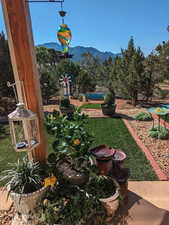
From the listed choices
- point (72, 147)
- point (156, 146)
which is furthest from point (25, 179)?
point (156, 146)

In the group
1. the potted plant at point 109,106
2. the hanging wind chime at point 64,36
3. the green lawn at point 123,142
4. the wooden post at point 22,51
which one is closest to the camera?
the wooden post at point 22,51

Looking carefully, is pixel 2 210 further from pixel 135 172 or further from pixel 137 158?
pixel 137 158

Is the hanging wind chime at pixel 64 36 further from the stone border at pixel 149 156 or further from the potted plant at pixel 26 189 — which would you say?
the stone border at pixel 149 156

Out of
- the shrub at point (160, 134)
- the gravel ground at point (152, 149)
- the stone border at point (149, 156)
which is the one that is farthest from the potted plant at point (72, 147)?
→ the shrub at point (160, 134)

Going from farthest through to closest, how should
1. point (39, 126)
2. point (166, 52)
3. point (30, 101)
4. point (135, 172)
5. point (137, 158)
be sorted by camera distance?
point (166, 52) → point (137, 158) → point (135, 172) → point (39, 126) → point (30, 101)

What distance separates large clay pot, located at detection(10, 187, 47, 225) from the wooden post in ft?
3.04

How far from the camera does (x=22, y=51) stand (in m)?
1.87

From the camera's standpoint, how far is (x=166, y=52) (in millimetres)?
8086

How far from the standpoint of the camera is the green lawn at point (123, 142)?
9.90 ft

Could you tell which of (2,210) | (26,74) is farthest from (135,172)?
(26,74)

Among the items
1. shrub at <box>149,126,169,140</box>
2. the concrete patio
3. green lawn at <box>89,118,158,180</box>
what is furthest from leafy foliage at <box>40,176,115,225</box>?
shrub at <box>149,126,169,140</box>

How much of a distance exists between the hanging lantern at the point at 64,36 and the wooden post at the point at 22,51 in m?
0.74

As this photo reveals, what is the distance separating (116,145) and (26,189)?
2.71 m

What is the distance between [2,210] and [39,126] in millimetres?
1272
